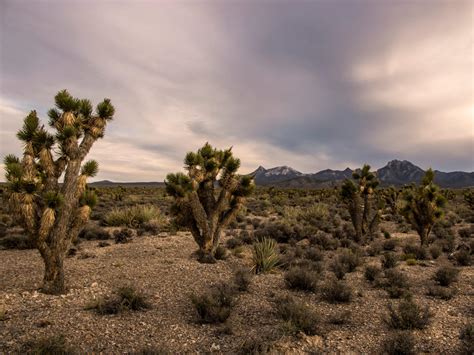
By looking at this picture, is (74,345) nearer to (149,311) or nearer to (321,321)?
(149,311)

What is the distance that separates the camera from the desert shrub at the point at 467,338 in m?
5.51

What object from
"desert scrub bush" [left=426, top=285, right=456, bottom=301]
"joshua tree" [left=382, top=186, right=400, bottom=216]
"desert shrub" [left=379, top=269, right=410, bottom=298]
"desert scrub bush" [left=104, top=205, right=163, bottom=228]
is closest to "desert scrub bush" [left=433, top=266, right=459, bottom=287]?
"desert scrub bush" [left=426, top=285, right=456, bottom=301]

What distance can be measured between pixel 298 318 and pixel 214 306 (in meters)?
1.74

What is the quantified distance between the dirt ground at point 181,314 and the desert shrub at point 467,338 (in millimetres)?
161

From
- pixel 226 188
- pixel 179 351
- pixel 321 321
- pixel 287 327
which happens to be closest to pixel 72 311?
pixel 179 351

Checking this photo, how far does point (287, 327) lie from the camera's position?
6250 mm

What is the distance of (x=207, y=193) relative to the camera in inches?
509

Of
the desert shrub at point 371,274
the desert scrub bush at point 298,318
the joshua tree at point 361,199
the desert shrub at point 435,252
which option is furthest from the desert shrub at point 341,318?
the joshua tree at point 361,199

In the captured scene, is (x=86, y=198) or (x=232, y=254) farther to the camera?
(x=232, y=254)

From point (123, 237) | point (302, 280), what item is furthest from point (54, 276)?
point (123, 237)

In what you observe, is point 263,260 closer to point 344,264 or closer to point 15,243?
point 344,264

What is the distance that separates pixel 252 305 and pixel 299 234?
10.3 meters

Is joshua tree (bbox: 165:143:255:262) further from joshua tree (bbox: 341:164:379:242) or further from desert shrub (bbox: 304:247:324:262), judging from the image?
joshua tree (bbox: 341:164:379:242)

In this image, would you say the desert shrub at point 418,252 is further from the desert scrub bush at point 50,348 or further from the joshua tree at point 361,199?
the desert scrub bush at point 50,348
